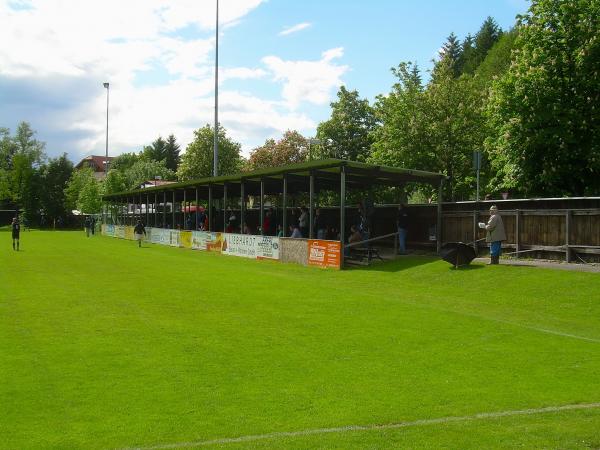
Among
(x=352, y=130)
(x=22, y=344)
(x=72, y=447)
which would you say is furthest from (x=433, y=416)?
(x=352, y=130)

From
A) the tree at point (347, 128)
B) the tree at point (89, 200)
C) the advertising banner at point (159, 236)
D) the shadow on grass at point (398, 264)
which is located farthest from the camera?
the tree at point (89, 200)

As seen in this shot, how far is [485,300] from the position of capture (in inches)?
607

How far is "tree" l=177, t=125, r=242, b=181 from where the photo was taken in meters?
76.4

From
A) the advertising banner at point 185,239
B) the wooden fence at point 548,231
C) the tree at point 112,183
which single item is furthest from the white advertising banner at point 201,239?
the tree at point 112,183

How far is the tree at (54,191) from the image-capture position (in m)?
89.7

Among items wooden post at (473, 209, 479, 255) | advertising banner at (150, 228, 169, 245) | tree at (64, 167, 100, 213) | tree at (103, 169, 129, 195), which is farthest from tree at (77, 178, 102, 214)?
wooden post at (473, 209, 479, 255)

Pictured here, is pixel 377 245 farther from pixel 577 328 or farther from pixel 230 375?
pixel 230 375

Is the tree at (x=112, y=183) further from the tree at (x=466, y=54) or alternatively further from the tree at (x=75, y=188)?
the tree at (x=466, y=54)

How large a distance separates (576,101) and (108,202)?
184ft

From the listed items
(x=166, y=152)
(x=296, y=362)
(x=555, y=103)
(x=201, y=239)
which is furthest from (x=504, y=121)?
(x=166, y=152)

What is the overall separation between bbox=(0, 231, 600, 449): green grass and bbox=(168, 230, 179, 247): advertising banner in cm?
2338

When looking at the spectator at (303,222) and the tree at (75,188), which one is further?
the tree at (75,188)

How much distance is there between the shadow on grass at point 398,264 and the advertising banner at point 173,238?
19612 mm

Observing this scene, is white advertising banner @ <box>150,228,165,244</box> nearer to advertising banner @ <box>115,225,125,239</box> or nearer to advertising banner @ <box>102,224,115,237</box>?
advertising banner @ <box>115,225,125,239</box>
